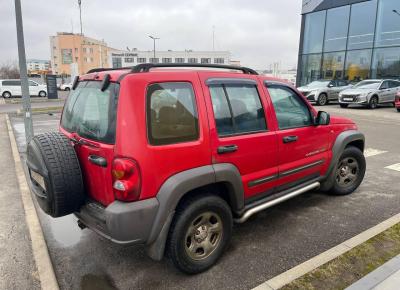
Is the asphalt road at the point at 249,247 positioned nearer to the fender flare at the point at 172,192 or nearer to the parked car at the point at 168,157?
the parked car at the point at 168,157

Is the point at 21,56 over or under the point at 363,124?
over

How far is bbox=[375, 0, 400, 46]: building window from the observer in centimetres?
2106

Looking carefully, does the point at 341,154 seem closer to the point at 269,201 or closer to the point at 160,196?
the point at 269,201

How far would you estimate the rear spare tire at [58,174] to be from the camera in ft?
8.43

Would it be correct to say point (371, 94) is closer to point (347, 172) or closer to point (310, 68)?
point (310, 68)

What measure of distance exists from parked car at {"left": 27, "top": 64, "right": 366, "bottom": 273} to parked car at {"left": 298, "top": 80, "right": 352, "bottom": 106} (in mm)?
16051

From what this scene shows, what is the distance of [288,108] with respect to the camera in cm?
365

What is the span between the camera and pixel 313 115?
3.87 m

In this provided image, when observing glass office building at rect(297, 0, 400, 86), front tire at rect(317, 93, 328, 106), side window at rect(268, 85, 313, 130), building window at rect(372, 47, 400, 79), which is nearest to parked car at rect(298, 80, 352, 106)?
front tire at rect(317, 93, 328, 106)

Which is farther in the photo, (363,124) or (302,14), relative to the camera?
(302,14)

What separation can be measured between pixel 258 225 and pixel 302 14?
28.3 metres

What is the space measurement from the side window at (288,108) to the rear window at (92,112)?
5.82 ft

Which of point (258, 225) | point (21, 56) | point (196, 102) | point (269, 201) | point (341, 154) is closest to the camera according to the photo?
point (196, 102)

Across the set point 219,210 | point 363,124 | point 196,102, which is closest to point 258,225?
point 219,210
